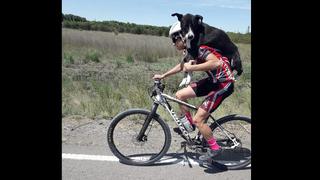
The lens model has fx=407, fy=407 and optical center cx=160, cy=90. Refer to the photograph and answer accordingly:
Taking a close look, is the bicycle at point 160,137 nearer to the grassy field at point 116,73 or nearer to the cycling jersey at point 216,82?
the cycling jersey at point 216,82

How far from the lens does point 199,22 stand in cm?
464

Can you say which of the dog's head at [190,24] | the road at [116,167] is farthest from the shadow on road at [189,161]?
the dog's head at [190,24]

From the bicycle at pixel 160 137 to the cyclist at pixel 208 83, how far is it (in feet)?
0.44

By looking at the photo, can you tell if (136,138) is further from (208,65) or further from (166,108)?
(208,65)

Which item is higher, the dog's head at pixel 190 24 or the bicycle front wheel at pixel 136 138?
the dog's head at pixel 190 24

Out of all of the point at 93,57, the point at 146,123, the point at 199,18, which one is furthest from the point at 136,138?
the point at 93,57

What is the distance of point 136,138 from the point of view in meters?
5.12

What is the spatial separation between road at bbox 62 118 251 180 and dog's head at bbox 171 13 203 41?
Result: 1.53 m

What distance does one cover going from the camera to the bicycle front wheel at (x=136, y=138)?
16.2ft
